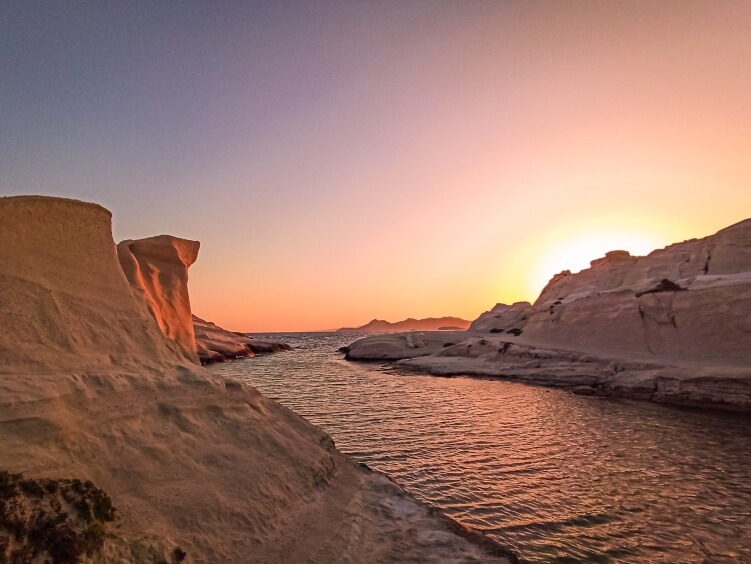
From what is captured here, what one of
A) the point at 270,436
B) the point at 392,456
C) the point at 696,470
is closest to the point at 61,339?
the point at 270,436

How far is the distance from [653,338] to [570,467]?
20.2 meters

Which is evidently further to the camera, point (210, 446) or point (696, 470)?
point (696, 470)

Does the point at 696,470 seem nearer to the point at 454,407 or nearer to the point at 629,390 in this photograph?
the point at 454,407

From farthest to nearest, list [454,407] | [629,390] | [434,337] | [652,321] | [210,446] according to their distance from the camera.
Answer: [434,337], [652,321], [629,390], [454,407], [210,446]

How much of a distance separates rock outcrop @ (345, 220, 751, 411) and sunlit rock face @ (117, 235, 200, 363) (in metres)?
23.6

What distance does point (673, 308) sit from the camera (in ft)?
89.7

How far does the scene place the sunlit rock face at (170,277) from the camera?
1158 centimetres

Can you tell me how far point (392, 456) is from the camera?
13.1m

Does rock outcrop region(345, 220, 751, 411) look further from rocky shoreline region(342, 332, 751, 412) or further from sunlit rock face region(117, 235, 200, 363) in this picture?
sunlit rock face region(117, 235, 200, 363)

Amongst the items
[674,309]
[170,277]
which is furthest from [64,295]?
[674,309]

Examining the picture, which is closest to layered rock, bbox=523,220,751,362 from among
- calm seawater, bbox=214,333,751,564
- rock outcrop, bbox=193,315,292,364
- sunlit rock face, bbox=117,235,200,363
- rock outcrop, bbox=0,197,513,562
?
calm seawater, bbox=214,333,751,564

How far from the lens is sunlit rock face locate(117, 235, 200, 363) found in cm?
1158

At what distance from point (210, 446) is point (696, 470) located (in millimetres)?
13044

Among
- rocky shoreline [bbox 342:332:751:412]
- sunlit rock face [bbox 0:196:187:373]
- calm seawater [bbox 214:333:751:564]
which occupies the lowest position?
calm seawater [bbox 214:333:751:564]
